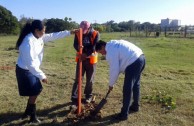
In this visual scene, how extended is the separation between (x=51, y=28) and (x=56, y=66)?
2427cm

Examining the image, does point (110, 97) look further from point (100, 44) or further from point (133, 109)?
point (100, 44)

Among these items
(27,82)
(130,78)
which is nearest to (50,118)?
(27,82)

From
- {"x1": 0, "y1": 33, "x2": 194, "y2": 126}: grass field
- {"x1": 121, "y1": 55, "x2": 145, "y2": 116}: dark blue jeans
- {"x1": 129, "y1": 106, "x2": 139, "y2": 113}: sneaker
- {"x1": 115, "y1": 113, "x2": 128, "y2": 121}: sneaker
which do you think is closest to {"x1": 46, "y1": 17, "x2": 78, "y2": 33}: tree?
{"x1": 0, "y1": 33, "x2": 194, "y2": 126}: grass field

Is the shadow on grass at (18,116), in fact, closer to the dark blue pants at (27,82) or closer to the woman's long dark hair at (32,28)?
the dark blue pants at (27,82)

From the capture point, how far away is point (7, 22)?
32.6m

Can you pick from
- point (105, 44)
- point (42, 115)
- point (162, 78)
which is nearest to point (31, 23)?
point (105, 44)

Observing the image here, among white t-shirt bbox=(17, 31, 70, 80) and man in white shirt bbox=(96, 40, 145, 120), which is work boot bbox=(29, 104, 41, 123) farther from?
man in white shirt bbox=(96, 40, 145, 120)

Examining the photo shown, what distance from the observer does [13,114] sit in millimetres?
6070

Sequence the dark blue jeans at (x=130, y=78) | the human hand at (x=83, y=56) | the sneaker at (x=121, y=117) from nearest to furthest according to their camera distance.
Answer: the dark blue jeans at (x=130, y=78)
the sneaker at (x=121, y=117)
the human hand at (x=83, y=56)

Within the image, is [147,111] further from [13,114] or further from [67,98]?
[13,114]

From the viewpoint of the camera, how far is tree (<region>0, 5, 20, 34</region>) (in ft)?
106

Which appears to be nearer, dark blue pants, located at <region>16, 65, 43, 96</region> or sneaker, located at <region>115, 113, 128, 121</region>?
dark blue pants, located at <region>16, 65, 43, 96</region>

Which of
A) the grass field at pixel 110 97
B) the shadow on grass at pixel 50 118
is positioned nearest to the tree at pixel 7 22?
the grass field at pixel 110 97

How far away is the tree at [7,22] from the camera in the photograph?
32.2 metres
